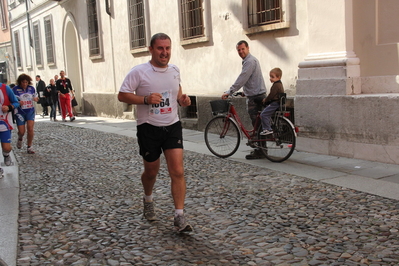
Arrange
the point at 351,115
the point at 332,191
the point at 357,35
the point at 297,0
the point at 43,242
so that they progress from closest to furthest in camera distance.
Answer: the point at 43,242 → the point at 332,191 → the point at 351,115 → the point at 357,35 → the point at 297,0

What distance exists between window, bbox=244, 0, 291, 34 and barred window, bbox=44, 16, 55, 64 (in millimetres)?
15685

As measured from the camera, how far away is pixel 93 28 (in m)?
18.5

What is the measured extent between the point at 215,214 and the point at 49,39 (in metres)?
21.1

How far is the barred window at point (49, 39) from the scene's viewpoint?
76.7ft

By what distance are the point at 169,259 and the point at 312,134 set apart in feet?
15.8

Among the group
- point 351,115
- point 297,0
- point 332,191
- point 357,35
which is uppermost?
point 297,0

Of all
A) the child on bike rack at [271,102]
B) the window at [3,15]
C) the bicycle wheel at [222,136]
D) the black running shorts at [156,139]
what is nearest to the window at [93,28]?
the bicycle wheel at [222,136]

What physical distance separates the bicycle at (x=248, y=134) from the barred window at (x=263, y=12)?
2.30 metres

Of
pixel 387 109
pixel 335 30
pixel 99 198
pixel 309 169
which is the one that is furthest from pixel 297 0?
pixel 99 198

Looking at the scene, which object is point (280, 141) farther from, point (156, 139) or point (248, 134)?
point (156, 139)

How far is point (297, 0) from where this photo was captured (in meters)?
8.62

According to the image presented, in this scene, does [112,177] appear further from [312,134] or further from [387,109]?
[387,109]

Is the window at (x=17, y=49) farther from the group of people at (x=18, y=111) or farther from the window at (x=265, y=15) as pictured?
the window at (x=265, y=15)

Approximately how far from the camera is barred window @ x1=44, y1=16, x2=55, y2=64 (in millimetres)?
23375
